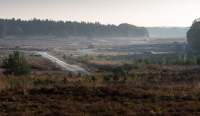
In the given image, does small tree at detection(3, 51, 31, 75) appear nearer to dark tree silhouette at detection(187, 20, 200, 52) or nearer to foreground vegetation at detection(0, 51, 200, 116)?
foreground vegetation at detection(0, 51, 200, 116)

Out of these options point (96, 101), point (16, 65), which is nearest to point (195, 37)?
point (16, 65)

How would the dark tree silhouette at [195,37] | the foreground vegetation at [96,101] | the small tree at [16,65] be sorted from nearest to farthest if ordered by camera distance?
the foreground vegetation at [96,101] < the small tree at [16,65] < the dark tree silhouette at [195,37]

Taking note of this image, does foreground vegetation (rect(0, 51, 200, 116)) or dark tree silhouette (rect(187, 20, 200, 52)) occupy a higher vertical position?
foreground vegetation (rect(0, 51, 200, 116))

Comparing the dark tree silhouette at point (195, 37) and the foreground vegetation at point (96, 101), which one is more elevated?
the foreground vegetation at point (96, 101)

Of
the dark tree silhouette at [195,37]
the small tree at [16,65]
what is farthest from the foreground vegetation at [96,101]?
the dark tree silhouette at [195,37]

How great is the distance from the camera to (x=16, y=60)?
4097cm

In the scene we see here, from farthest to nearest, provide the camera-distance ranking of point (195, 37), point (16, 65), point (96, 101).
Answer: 1. point (195, 37)
2. point (16, 65)
3. point (96, 101)

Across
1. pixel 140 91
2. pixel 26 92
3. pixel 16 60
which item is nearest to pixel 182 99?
pixel 140 91

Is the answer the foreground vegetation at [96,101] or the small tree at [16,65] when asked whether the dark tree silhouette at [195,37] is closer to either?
the small tree at [16,65]

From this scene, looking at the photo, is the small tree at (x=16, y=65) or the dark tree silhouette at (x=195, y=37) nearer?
the small tree at (x=16, y=65)

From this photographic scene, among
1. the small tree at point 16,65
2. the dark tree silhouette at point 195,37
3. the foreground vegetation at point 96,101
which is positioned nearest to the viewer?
the foreground vegetation at point 96,101

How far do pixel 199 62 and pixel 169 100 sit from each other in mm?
42976

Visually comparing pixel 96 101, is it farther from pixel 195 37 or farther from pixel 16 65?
pixel 195 37

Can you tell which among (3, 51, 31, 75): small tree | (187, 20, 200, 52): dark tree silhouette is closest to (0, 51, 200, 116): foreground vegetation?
(3, 51, 31, 75): small tree
